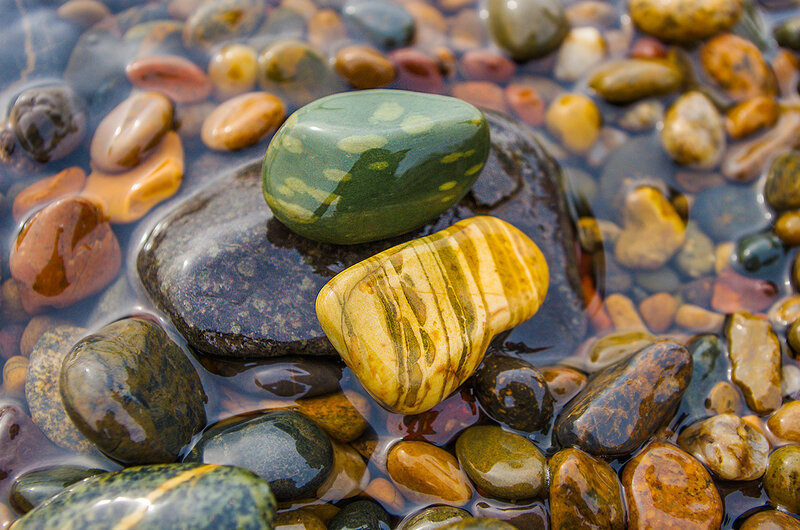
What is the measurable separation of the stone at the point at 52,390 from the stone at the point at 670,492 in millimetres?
2050

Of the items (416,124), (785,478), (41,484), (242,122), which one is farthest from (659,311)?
(41,484)

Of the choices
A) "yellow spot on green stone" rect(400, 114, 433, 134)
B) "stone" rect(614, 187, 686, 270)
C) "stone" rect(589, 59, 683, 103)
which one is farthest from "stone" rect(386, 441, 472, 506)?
"stone" rect(589, 59, 683, 103)

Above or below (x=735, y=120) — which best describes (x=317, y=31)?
above

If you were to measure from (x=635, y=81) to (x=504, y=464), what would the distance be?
2.37 m

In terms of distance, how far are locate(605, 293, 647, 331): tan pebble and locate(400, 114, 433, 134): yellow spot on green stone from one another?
1.36 meters

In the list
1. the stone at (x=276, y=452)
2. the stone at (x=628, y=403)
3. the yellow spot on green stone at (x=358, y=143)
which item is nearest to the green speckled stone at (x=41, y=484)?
the stone at (x=276, y=452)

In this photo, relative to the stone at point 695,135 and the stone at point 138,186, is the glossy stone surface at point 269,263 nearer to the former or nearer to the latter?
the stone at point 138,186

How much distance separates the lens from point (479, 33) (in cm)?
350

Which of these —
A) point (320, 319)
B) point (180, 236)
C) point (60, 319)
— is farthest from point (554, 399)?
point (60, 319)

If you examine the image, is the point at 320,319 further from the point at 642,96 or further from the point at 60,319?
→ the point at 642,96

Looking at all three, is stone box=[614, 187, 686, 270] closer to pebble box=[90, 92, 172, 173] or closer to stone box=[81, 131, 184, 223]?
stone box=[81, 131, 184, 223]

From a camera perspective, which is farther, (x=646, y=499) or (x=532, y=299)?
(x=532, y=299)

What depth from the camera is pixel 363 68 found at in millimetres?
3074

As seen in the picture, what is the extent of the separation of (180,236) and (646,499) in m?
2.11
